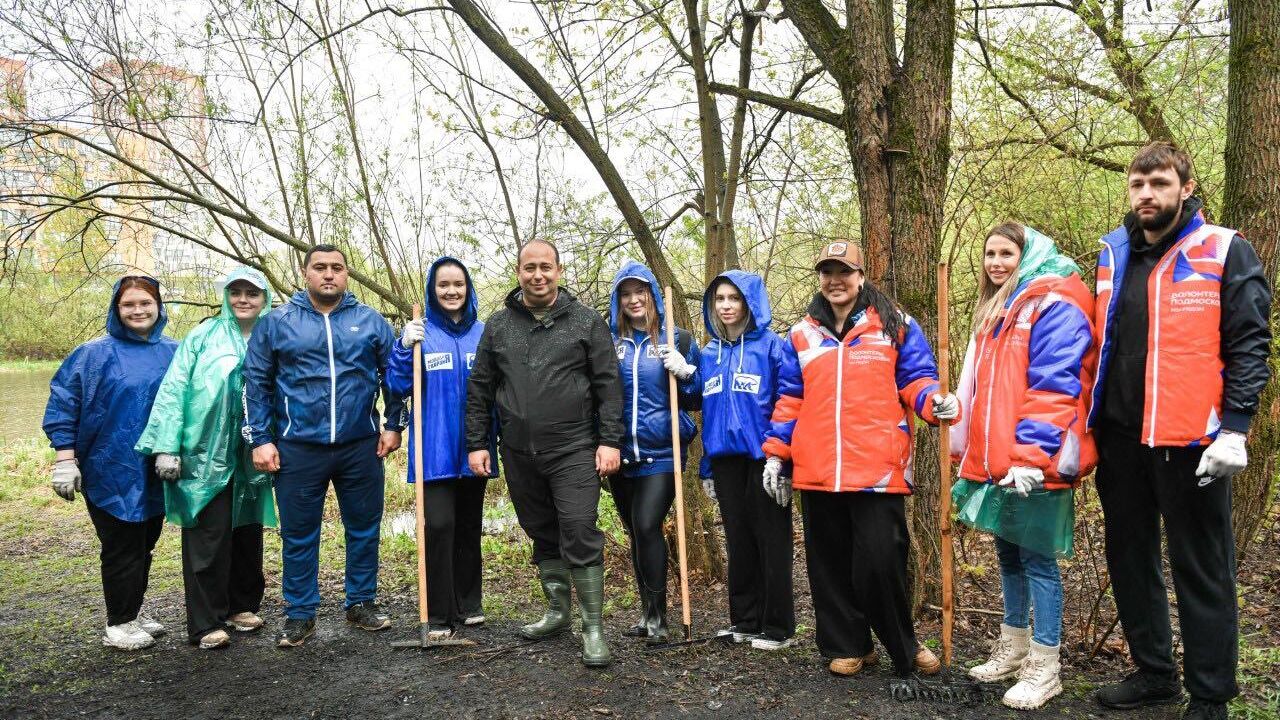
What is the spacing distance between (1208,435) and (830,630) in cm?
172

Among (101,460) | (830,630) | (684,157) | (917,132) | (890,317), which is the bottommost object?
(830,630)

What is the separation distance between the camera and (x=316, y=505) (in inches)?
171

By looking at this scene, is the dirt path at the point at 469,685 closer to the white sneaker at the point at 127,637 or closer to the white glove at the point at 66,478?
the white sneaker at the point at 127,637

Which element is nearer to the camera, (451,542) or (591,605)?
(591,605)

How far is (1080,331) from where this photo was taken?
10.1 feet

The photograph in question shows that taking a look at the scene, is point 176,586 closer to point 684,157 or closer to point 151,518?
point 151,518

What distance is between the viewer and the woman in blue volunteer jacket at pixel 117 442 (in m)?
4.27

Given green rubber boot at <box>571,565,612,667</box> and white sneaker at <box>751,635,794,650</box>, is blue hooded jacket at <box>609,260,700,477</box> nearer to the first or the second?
green rubber boot at <box>571,565,612,667</box>

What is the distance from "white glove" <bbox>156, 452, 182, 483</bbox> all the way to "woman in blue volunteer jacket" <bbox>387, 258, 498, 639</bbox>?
3.81 feet

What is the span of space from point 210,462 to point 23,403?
47.3ft

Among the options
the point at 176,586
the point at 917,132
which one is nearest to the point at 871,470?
the point at 917,132

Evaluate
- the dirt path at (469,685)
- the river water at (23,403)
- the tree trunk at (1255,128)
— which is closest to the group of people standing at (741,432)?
the dirt path at (469,685)

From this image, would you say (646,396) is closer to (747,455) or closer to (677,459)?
(677,459)

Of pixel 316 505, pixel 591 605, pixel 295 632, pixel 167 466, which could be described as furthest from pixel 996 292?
pixel 167 466
